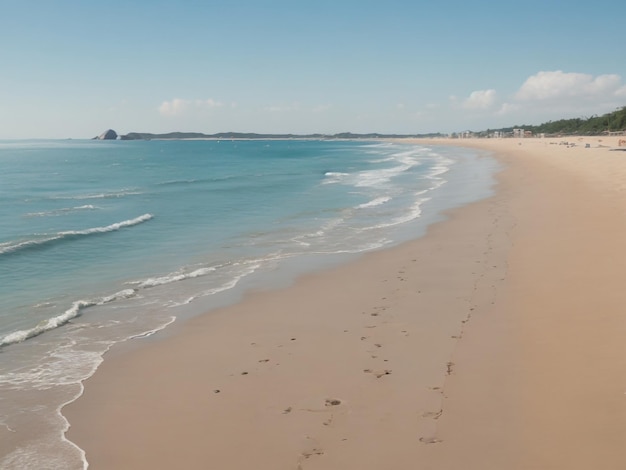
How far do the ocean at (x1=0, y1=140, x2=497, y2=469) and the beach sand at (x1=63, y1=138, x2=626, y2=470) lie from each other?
0.62 m

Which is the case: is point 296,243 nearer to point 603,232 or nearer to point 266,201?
point 603,232

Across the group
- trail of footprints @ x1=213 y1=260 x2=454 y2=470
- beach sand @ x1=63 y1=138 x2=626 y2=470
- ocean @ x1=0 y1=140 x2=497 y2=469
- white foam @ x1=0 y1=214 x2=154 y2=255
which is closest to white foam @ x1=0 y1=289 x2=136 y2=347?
ocean @ x1=0 y1=140 x2=497 y2=469

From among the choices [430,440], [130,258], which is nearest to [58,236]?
[130,258]

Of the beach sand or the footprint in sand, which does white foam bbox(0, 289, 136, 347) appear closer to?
the beach sand

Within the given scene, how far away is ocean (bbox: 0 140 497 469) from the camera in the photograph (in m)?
8.19

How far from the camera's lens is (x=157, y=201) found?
33.7 meters

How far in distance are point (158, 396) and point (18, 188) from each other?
40926mm

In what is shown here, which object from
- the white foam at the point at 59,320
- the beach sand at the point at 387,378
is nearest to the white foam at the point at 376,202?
the beach sand at the point at 387,378

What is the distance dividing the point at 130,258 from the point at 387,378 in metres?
12.0

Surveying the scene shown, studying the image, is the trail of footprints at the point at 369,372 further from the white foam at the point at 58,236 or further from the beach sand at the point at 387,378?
→ the white foam at the point at 58,236

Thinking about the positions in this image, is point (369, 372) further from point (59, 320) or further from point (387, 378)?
point (59, 320)

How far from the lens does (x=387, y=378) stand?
25.6 feet

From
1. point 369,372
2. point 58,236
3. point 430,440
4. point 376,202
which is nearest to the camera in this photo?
point 430,440

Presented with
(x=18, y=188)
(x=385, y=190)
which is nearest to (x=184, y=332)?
(x=385, y=190)
